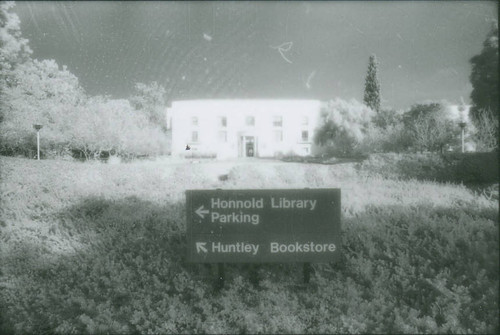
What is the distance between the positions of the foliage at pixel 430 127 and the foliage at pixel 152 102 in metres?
4.44

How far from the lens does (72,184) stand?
653 cm

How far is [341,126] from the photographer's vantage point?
714cm

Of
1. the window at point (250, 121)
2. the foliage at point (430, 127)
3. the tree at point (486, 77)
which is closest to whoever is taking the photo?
the tree at point (486, 77)

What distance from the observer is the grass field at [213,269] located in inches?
156

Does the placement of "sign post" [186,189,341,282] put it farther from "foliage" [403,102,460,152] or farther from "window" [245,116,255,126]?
"foliage" [403,102,460,152]

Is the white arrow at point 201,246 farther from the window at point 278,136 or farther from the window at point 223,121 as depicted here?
the window at point 278,136

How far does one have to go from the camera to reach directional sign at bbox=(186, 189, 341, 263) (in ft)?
14.4

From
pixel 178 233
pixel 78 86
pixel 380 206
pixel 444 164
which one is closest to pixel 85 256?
pixel 178 233

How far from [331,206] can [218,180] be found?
2127 millimetres

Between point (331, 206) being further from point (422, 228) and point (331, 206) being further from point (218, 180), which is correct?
point (218, 180)

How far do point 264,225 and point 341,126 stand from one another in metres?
3.60

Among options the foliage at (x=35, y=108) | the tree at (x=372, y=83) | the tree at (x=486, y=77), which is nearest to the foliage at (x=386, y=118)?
the tree at (x=372, y=83)

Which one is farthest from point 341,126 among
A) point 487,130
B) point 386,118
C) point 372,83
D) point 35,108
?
point 35,108

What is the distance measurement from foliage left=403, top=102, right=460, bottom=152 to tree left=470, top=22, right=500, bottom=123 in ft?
3.46
